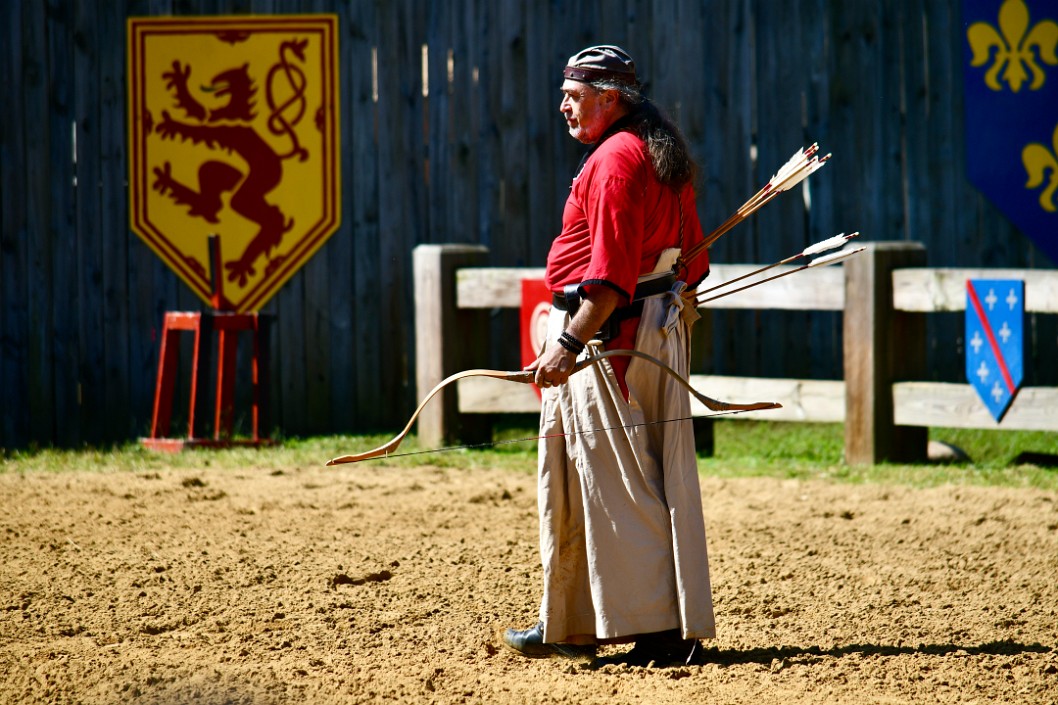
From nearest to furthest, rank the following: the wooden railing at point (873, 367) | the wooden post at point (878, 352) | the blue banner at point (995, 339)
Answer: the blue banner at point (995, 339)
the wooden railing at point (873, 367)
the wooden post at point (878, 352)

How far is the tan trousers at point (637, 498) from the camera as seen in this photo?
12.7 feet

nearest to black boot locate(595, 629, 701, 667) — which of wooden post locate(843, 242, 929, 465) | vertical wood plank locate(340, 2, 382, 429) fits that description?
wooden post locate(843, 242, 929, 465)

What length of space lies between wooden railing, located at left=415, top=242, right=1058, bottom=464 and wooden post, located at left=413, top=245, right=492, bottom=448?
9 cm

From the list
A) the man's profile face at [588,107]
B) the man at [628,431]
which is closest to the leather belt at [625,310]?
the man at [628,431]

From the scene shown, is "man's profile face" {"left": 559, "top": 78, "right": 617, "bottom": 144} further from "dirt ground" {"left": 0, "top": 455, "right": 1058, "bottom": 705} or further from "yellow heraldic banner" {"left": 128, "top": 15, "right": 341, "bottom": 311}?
"yellow heraldic banner" {"left": 128, "top": 15, "right": 341, "bottom": 311}

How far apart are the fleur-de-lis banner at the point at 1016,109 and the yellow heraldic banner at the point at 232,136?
4.17m

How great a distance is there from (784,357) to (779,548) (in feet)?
11.2

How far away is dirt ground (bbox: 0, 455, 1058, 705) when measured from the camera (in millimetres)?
3768

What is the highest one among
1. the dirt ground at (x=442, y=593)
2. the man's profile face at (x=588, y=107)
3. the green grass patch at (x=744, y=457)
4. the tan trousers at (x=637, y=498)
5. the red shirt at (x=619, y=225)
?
the man's profile face at (x=588, y=107)

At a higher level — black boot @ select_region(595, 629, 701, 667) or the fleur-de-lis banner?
the fleur-de-lis banner

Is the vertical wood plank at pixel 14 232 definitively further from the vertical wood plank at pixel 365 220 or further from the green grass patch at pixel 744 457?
the vertical wood plank at pixel 365 220

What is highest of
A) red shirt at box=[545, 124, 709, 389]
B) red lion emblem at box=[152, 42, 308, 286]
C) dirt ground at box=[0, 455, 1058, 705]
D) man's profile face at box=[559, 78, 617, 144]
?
red lion emblem at box=[152, 42, 308, 286]

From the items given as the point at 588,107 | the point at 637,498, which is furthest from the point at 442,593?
the point at 588,107

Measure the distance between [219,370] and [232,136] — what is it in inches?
65.5
